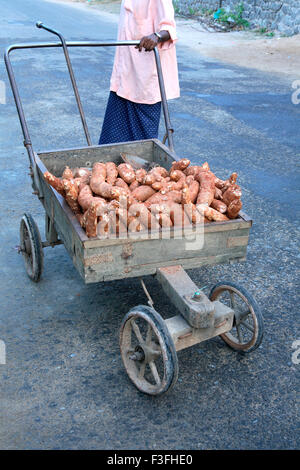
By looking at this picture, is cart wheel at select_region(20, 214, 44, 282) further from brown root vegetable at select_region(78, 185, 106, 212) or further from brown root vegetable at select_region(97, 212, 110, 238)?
brown root vegetable at select_region(97, 212, 110, 238)

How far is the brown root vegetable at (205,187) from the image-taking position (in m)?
3.01

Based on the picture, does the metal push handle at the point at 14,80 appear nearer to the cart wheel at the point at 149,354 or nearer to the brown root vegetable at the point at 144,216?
the brown root vegetable at the point at 144,216

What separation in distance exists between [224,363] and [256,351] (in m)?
0.25

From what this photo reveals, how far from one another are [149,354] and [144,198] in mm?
984

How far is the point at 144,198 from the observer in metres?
3.18

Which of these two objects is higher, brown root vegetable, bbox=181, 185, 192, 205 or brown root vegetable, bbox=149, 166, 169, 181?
brown root vegetable, bbox=181, 185, 192, 205

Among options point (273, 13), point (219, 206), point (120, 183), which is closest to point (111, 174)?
point (120, 183)

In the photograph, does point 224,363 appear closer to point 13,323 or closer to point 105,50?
point 13,323

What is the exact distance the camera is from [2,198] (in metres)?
5.07

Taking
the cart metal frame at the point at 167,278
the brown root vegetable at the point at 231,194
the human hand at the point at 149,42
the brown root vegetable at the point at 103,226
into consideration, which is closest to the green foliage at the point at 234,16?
the human hand at the point at 149,42

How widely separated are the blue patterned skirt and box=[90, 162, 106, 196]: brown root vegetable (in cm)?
131

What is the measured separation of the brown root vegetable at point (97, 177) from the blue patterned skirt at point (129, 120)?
1.31 m

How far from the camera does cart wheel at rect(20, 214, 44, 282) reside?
354 centimetres

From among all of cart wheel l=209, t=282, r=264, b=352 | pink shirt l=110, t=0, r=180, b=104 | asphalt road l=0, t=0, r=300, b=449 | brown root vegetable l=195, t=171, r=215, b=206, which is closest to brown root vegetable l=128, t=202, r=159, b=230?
brown root vegetable l=195, t=171, r=215, b=206
